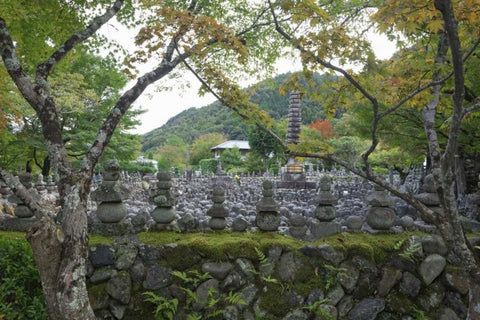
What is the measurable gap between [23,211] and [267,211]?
364 centimetres

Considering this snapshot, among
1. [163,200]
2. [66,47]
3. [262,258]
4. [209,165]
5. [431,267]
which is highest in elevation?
[66,47]

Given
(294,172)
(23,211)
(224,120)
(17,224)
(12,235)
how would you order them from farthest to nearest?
1. (224,120)
2. (294,172)
3. (17,224)
4. (23,211)
5. (12,235)

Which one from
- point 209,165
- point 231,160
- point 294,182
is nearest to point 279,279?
point 294,182

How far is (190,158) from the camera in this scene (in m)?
47.0

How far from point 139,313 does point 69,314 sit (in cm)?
80

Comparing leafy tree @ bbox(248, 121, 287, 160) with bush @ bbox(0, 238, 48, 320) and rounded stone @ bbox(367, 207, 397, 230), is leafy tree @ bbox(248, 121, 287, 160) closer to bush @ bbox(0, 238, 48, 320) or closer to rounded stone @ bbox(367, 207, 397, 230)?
rounded stone @ bbox(367, 207, 397, 230)

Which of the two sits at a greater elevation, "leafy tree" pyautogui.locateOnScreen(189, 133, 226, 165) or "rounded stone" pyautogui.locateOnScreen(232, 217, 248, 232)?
"leafy tree" pyautogui.locateOnScreen(189, 133, 226, 165)

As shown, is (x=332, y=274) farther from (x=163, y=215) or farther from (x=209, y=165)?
(x=209, y=165)

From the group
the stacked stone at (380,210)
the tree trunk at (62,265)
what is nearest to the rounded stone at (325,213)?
the stacked stone at (380,210)

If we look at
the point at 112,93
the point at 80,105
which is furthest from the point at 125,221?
the point at 112,93

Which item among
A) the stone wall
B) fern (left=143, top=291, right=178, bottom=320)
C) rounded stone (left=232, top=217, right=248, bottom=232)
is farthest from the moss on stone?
rounded stone (left=232, top=217, right=248, bottom=232)

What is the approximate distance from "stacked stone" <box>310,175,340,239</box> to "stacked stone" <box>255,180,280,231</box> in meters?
0.54

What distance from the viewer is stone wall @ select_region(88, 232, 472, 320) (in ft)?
12.6

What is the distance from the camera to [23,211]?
16.0 ft
